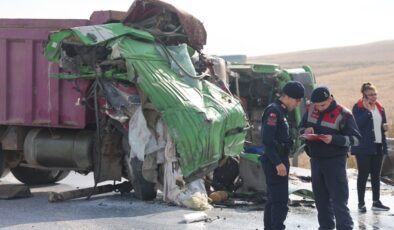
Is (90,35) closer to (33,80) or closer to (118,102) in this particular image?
(118,102)

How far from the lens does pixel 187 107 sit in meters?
8.69

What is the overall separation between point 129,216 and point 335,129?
8.84 feet

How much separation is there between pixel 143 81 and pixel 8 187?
268cm

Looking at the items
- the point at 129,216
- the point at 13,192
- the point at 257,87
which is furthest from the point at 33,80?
the point at 257,87

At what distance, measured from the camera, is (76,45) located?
9.36 m

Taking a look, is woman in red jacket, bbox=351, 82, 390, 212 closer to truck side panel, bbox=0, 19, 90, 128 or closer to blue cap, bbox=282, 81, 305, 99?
blue cap, bbox=282, 81, 305, 99

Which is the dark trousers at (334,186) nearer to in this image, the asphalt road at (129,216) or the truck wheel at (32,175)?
the asphalt road at (129,216)

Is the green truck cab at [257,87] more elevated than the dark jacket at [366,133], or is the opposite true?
the green truck cab at [257,87]

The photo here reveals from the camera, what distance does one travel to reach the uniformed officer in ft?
23.2

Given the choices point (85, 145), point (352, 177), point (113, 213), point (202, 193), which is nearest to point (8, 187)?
point (85, 145)

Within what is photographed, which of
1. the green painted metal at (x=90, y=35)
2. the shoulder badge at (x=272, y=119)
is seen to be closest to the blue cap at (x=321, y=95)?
the shoulder badge at (x=272, y=119)

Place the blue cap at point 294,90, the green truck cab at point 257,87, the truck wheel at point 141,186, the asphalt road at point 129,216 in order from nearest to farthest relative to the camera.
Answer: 1. the blue cap at point 294,90
2. the asphalt road at point 129,216
3. the truck wheel at point 141,186
4. the green truck cab at point 257,87

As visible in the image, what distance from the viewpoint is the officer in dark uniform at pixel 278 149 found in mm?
7027

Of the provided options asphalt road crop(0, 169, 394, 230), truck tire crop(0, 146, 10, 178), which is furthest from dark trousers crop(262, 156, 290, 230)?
truck tire crop(0, 146, 10, 178)
